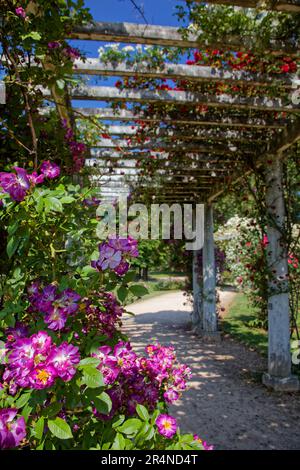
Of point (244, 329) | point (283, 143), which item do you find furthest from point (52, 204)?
point (244, 329)

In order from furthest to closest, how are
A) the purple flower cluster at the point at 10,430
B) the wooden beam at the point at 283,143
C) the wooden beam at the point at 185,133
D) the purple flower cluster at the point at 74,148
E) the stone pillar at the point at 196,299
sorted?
1. the stone pillar at the point at 196,299
2. the wooden beam at the point at 185,133
3. the wooden beam at the point at 283,143
4. the purple flower cluster at the point at 74,148
5. the purple flower cluster at the point at 10,430

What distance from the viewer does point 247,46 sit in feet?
9.57

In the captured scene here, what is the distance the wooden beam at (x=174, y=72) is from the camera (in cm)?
316

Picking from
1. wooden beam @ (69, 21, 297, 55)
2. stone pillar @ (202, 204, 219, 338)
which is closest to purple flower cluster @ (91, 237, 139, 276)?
wooden beam @ (69, 21, 297, 55)

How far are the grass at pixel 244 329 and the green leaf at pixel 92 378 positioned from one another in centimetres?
578

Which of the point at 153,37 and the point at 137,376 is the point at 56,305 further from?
the point at 153,37

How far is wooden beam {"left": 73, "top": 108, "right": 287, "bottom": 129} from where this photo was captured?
13.6ft

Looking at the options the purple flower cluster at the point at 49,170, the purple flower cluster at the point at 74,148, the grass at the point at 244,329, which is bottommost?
the grass at the point at 244,329

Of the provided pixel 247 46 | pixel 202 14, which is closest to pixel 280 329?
pixel 247 46

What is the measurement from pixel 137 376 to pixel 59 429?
0.54 m

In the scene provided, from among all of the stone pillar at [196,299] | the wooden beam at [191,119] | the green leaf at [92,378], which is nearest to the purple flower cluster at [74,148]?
the green leaf at [92,378]

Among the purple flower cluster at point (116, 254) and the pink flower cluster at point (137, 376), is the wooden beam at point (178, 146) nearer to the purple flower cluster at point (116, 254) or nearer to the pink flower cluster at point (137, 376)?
the pink flower cluster at point (137, 376)

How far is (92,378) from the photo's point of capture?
3.12 ft

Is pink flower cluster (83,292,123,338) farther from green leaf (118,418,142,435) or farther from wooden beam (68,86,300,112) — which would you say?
wooden beam (68,86,300,112)
